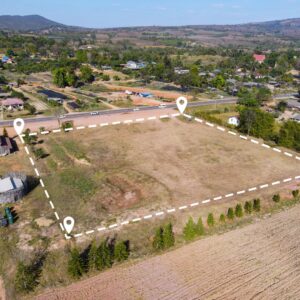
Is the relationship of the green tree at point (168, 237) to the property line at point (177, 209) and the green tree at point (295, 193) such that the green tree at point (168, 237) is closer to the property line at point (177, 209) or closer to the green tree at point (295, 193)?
the property line at point (177, 209)

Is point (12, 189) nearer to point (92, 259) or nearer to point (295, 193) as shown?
point (92, 259)

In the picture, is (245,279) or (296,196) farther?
(296,196)

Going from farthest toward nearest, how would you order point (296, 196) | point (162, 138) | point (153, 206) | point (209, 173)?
point (162, 138), point (209, 173), point (296, 196), point (153, 206)

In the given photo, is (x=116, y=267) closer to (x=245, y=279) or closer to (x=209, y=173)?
(x=245, y=279)

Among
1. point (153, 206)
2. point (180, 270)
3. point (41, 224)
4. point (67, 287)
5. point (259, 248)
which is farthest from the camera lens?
point (153, 206)

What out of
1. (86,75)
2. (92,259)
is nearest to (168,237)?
(92,259)

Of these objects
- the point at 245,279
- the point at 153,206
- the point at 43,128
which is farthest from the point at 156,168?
the point at 43,128

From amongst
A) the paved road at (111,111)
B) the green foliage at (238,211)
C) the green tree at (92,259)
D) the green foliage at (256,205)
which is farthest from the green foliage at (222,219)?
the paved road at (111,111)
